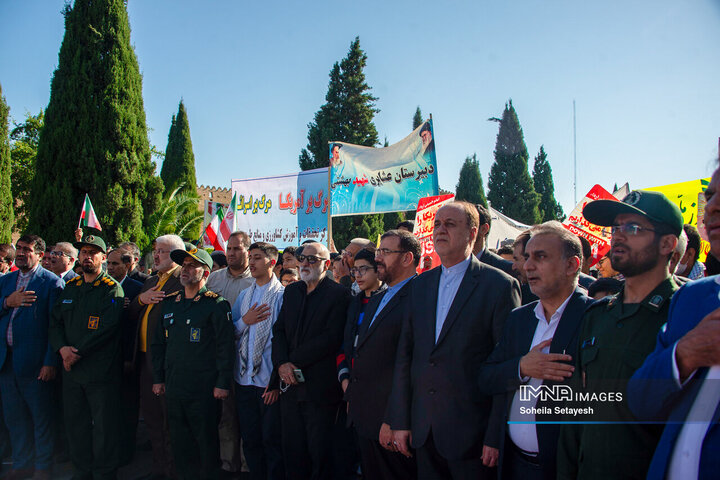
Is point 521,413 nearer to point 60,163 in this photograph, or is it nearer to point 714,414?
point 714,414

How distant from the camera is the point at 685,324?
1454mm

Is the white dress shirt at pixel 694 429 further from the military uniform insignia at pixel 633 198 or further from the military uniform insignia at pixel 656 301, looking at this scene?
the military uniform insignia at pixel 633 198

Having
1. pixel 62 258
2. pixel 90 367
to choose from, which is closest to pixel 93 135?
pixel 62 258

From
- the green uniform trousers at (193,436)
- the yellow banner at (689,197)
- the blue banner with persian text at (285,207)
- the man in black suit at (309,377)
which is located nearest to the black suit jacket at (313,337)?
the man in black suit at (309,377)

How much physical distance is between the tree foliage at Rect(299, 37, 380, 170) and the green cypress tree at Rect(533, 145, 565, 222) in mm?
20295

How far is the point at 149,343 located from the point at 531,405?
145 inches

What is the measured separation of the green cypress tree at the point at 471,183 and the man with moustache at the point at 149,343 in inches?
1293

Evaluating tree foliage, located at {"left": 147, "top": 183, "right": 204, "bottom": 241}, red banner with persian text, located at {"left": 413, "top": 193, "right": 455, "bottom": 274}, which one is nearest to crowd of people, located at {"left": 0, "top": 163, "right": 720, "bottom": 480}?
red banner with persian text, located at {"left": 413, "top": 193, "right": 455, "bottom": 274}

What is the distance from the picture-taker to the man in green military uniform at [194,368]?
3848 mm

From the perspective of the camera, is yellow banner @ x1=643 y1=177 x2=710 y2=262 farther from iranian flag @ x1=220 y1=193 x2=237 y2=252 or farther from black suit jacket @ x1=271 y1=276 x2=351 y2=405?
iranian flag @ x1=220 y1=193 x2=237 y2=252

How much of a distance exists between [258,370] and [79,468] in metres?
1.84

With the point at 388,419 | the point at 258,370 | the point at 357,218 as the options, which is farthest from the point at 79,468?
the point at 357,218

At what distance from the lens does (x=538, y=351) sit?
2.19m

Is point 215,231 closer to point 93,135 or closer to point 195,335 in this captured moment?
point 195,335
